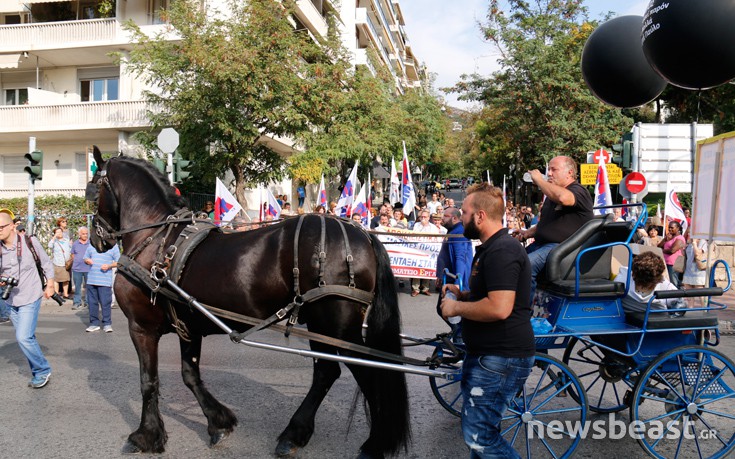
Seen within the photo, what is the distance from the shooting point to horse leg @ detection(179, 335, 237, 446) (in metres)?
4.61

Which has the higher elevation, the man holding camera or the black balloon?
the black balloon

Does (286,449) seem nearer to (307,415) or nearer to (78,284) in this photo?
(307,415)

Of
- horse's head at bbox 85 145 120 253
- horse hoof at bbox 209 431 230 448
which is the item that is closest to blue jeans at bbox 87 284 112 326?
horse's head at bbox 85 145 120 253

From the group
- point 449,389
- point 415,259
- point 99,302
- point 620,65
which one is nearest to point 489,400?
point 449,389

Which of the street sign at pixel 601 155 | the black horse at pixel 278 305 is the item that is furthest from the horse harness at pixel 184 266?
the street sign at pixel 601 155

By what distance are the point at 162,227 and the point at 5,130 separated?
24888mm

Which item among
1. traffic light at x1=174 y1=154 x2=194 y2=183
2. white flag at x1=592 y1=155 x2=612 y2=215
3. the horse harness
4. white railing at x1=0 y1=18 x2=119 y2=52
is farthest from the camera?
white railing at x1=0 y1=18 x2=119 y2=52

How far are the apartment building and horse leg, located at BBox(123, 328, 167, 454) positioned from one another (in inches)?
805

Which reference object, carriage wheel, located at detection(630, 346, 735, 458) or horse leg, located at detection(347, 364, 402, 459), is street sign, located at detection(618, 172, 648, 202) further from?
horse leg, located at detection(347, 364, 402, 459)

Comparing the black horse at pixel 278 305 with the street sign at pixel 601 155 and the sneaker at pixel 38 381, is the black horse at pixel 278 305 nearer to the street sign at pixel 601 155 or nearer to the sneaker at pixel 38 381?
the sneaker at pixel 38 381

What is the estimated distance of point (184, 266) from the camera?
458cm

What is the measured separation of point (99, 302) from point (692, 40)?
354 inches

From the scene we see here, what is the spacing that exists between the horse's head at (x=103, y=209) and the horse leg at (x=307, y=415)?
2290 mm

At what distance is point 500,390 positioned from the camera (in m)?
3.07
